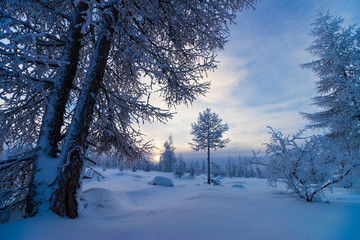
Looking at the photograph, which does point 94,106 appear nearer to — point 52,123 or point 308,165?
point 52,123

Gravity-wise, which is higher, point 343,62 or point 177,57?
point 343,62

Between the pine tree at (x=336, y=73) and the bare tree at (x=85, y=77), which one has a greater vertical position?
the pine tree at (x=336, y=73)

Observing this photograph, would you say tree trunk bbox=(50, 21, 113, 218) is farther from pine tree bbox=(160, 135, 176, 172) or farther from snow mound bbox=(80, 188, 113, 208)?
pine tree bbox=(160, 135, 176, 172)

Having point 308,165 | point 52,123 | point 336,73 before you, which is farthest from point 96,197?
point 336,73

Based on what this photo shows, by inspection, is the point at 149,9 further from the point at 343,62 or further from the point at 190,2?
the point at 343,62

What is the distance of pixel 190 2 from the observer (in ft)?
10.5

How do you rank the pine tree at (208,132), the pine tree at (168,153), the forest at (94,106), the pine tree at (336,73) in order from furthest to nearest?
the pine tree at (168,153) < the pine tree at (208,132) < the pine tree at (336,73) < the forest at (94,106)

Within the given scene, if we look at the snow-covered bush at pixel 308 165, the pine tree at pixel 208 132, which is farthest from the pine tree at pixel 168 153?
the snow-covered bush at pixel 308 165

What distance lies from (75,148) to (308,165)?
14.0 ft

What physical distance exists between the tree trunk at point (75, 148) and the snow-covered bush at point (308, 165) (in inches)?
147

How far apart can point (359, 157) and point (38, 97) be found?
6.12m

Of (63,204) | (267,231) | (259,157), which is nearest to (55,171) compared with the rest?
(63,204)

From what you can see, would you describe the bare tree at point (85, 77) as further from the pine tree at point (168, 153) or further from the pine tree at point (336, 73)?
the pine tree at point (168, 153)

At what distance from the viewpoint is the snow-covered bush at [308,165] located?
271 cm
